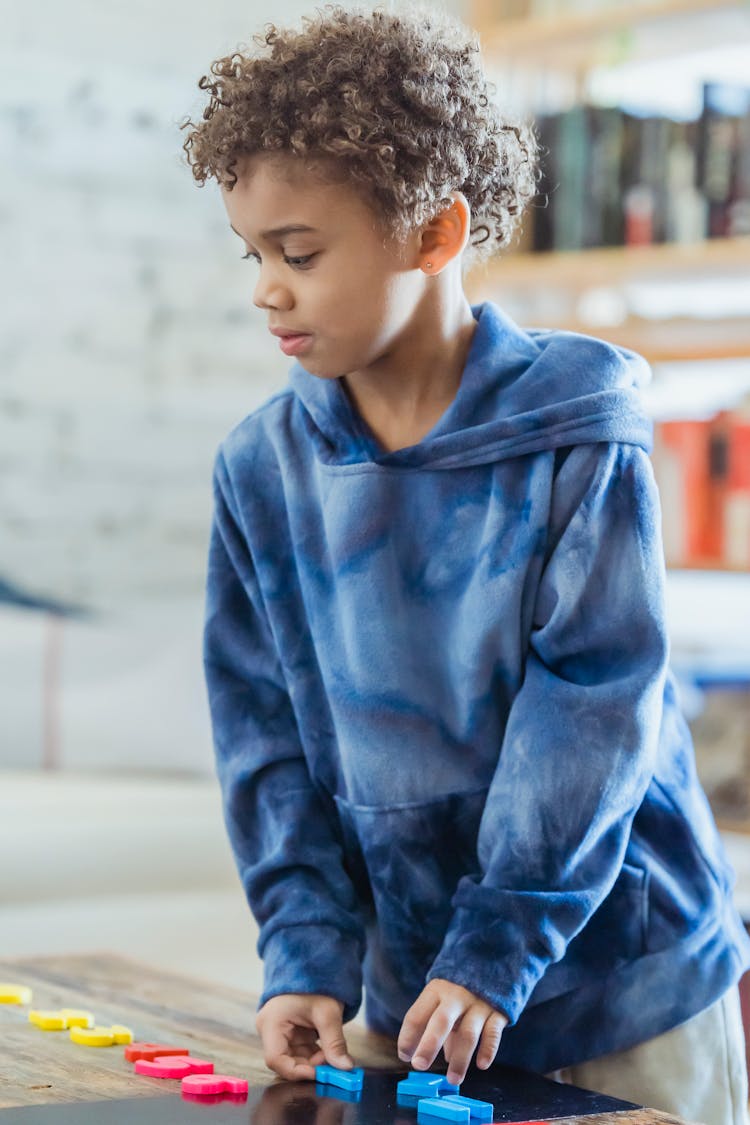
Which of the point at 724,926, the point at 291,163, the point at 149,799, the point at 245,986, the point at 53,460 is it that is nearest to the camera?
the point at 291,163

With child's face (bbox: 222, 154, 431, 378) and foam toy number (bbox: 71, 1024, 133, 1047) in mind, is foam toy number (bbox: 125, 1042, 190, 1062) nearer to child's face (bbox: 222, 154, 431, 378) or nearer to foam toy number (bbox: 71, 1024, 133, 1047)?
foam toy number (bbox: 71, 1024, 133, 1047)

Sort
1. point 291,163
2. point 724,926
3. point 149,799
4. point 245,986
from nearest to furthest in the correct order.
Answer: point 291,163 < point 724,926 < point 245,986 < point 149,799

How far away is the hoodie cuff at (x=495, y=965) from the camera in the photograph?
3.26 feet

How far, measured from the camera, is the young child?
3.38 feet

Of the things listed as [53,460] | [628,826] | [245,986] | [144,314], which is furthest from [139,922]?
[628,826]

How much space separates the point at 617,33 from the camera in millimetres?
3229

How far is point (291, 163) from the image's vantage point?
102cm

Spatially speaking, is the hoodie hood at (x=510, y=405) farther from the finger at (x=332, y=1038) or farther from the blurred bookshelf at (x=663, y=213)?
the blurred bookshelf at (x=663, y=213)

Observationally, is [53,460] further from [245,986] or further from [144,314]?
[245,986]

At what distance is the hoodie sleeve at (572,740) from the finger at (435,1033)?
0.02 metres

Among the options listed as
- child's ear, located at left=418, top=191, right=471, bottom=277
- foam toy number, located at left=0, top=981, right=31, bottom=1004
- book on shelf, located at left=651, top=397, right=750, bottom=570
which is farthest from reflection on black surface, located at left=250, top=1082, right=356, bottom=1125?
book on shelf, located at left=651, top=397, right=750, bottom=570

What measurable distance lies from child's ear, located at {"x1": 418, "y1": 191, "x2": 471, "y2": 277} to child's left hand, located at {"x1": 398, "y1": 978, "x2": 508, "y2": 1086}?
18.8 inches

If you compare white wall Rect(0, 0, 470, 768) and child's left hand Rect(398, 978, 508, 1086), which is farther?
white wall Rect(0, 0, 470, 768)

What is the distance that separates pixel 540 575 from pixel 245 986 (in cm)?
173
